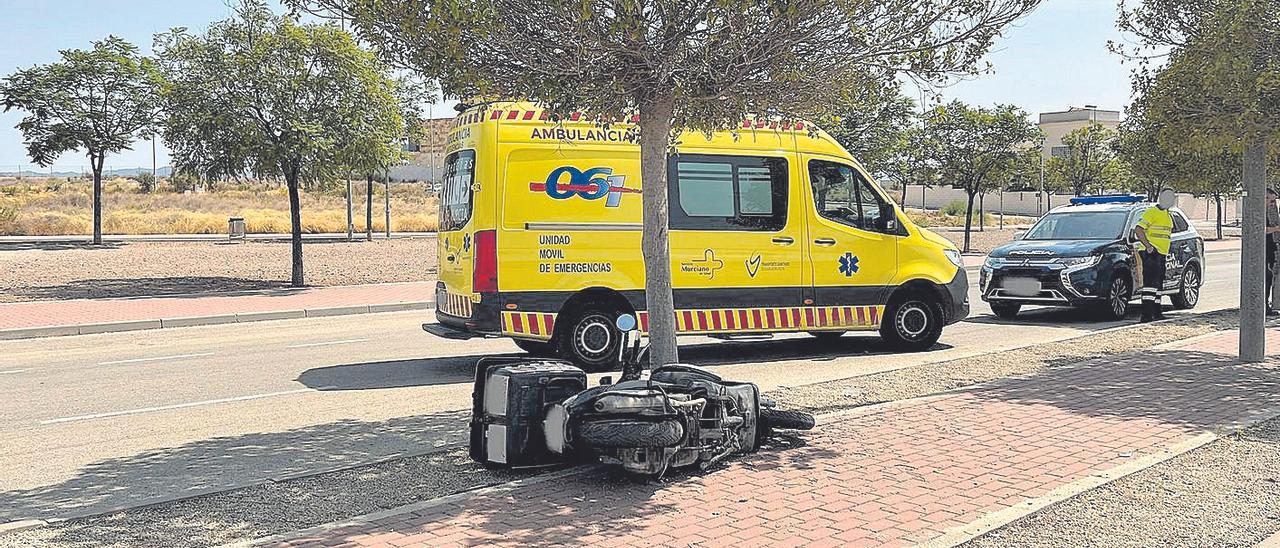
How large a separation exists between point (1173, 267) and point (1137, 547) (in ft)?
41.8

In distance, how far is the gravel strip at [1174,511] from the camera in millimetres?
5184

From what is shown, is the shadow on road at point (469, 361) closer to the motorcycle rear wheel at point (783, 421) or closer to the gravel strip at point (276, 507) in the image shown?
the gravel strip at point (276, 507)

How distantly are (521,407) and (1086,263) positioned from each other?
11404 mm

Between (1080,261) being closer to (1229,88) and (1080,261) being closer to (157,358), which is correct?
(1229,88)

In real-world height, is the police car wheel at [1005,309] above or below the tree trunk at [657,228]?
below

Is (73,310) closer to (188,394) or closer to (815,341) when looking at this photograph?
(188,394)

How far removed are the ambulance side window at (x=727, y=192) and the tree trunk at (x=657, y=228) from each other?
413 cm

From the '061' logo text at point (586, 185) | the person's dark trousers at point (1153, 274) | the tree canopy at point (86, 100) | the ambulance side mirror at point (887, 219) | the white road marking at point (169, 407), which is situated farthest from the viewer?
the tree canopy at point (86, 100)

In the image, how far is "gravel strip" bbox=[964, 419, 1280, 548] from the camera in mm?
5184

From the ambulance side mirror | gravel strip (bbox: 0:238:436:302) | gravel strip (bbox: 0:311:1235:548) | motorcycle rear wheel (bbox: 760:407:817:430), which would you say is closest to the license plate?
the ambulance side mirror

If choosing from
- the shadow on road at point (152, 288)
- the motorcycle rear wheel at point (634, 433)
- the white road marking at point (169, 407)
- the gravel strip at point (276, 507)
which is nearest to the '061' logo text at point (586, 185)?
the white road marking at point (169, 407)

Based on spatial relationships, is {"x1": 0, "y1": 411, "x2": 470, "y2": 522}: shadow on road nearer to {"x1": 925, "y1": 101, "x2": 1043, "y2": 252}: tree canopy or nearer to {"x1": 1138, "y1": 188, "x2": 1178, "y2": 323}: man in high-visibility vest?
{"x1": 1138, "y1": 188, "x2": 1178, "y2": 323}: man in high-visibility vest

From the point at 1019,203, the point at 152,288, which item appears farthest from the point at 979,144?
the point at 1019,203

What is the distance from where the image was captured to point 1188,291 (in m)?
16.8
